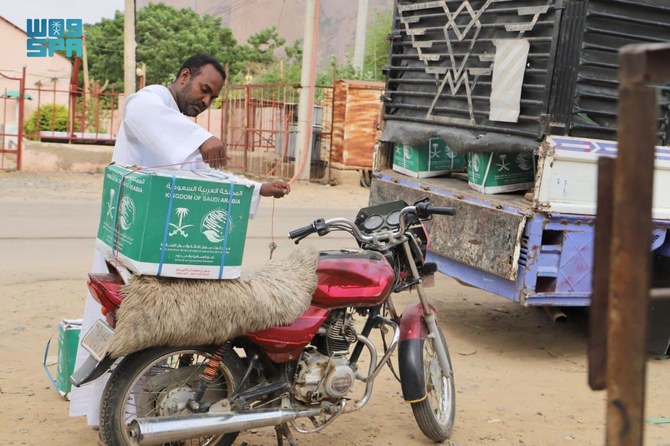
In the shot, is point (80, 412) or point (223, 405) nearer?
point (223, 405)

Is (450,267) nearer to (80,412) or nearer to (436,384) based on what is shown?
(436,384)

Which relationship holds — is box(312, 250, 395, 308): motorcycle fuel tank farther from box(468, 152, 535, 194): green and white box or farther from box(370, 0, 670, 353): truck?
box(468, 152, 535, 194): green and white box

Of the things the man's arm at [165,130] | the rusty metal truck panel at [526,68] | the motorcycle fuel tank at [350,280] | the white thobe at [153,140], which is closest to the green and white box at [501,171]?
the rusty metal truck panel at [526,68]

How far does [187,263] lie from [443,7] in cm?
419

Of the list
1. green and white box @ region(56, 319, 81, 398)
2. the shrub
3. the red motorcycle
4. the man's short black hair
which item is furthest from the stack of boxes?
the shrub

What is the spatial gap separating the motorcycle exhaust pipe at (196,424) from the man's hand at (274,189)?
0.92 meters

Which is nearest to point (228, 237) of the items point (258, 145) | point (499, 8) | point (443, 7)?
point (499, 8)

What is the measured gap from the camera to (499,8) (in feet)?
20.4

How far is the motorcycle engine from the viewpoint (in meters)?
3.86

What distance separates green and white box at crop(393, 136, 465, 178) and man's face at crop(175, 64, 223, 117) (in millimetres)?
3282

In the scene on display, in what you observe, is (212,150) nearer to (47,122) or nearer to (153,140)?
(153,140)

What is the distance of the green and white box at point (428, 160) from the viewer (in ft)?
23.3

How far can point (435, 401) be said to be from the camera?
4449 mm

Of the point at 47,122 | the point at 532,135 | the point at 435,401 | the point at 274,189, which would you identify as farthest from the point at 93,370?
the point at 47,122
